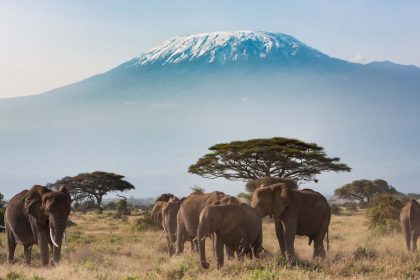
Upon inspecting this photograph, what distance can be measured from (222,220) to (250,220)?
86cm

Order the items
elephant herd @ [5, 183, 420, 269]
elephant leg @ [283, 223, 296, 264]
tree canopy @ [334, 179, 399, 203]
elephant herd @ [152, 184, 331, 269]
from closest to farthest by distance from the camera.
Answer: elephant herd @ [152, 184, 331, 269]
elephant herd @ [5, 183, 420, 269]
elephant leg @ [283, 223, 296, 264]
tree canopy @ [334, 179, 399, 203]

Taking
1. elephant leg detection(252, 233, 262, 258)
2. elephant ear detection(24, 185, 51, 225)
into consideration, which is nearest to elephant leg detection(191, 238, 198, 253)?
elephant leg detection(252, 233, 262, 258)

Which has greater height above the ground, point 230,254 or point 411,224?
point 230,254

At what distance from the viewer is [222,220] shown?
1445cm

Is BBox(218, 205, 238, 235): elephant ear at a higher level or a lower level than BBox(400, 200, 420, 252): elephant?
higher

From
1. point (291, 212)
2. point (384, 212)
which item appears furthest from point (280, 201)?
point (384, 212)

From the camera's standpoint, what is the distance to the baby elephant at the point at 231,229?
46.8 feet

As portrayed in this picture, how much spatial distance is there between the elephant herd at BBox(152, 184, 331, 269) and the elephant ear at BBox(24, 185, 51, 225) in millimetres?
3578

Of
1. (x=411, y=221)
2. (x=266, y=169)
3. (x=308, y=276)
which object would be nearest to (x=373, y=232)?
(x=411, y=221)

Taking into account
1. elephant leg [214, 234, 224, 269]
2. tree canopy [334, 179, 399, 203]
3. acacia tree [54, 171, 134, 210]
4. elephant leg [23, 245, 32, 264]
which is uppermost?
elephant leg [214, 234, 224, 269]

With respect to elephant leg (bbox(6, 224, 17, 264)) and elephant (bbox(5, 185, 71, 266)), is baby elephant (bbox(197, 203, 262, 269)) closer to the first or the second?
elephant (bbox(5, 185, 71, 266))

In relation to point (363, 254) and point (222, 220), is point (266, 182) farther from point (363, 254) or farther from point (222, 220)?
point (222, 220)

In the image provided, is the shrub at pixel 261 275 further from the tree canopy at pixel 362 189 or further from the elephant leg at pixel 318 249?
the tree canopy at pixel 362 189

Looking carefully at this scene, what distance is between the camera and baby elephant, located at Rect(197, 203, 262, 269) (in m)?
14.3
